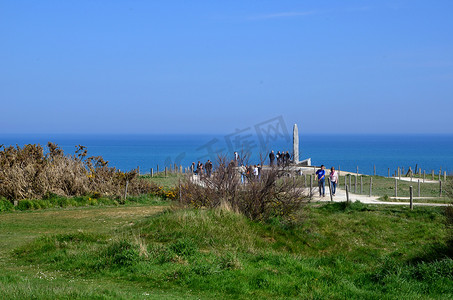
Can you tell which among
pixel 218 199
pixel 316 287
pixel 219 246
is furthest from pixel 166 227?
pixel 316 287

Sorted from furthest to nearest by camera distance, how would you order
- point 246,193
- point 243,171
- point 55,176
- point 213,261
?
point 55,176, point 243,171, point 246,193, point 213,261

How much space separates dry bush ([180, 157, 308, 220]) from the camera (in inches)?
861

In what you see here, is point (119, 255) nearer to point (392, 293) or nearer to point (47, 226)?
point (392, 293)

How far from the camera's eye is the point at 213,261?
47.4ft

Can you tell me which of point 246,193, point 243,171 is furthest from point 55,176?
point 246,193

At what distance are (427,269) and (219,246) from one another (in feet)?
20.2

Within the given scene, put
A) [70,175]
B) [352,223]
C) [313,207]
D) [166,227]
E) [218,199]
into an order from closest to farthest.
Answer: [166,227]
[218,199]
[352,223]
[313,207]
[70,175]

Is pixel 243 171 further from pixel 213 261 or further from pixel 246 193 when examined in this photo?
pixel 213 261

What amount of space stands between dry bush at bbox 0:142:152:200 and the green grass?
6383 mm

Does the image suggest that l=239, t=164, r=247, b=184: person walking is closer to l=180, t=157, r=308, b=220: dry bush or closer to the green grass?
l=180, t=157, r=308, b=220: dry bush

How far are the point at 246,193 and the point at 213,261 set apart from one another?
25.8ft

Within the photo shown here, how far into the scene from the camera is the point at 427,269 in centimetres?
1271

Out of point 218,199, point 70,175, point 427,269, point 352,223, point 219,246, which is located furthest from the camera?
point 70,175

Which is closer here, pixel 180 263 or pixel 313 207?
pixel 180 263
